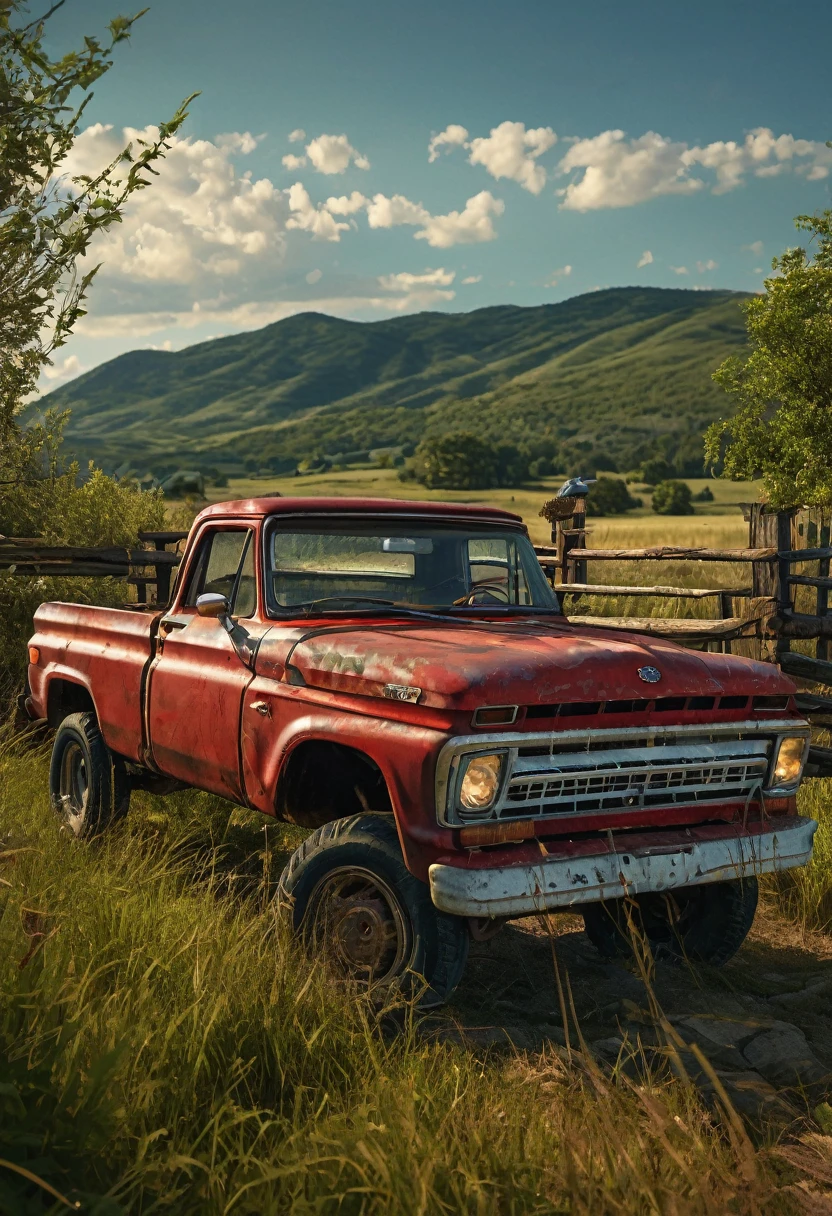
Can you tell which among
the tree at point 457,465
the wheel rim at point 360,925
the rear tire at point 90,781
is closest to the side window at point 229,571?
the rear tire at point 90,781

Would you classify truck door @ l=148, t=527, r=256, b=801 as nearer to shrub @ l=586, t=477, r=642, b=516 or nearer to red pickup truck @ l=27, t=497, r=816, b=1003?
red pickup truck @ l=27, t=497, r=816, b=1003

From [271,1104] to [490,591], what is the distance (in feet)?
9.43

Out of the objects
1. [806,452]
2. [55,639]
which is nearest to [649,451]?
[806,452]

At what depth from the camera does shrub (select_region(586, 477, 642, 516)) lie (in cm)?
7206

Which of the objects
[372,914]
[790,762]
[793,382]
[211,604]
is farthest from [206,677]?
[793,382]

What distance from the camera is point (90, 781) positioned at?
6.16 meters

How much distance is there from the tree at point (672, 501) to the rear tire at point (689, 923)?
70.3 metres

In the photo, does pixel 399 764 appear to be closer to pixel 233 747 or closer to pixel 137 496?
pixel 233 747

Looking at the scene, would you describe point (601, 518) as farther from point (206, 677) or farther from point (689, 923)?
point (206, 677)

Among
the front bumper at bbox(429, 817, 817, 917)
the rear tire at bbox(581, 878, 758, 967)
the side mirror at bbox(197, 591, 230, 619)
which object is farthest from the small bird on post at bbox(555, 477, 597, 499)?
the front bumper at bbox(429, 817, 817, 917)

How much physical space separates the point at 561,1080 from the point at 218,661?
96.2 inches

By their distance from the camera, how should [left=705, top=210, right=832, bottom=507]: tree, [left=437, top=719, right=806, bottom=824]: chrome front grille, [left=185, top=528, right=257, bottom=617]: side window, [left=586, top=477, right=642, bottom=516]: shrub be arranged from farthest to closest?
[left=586, top=477, right=642, bottom=516]: shrub, [left=705, top=210, right=832, bottom=507]: tree, [left=185, top=528, right=257, bottom=617]: side window, [left=437, top=719, right=806, bottom=824]: chrome front grille

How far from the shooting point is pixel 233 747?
4.85 m

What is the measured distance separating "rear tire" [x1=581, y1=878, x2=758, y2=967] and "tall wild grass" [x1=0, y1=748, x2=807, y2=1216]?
135cm
